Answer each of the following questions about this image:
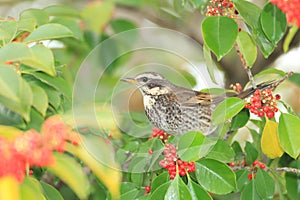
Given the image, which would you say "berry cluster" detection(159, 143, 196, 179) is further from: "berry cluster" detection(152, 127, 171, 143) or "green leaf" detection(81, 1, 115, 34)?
"green leaf" detection(81, 1, 115, 34)

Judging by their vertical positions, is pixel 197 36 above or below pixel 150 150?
above

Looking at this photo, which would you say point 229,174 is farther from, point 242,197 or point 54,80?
point 54,80

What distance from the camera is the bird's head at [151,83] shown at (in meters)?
1.23

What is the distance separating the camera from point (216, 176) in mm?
1168

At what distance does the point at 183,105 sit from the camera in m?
1.27

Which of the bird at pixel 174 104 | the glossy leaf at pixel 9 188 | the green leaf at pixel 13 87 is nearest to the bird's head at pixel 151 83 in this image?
the bird at pixel 174 104

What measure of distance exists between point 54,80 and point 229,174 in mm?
392

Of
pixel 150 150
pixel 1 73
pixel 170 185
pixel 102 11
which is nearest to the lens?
pixel 1 73

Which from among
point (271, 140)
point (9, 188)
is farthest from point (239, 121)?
point (9, 188)

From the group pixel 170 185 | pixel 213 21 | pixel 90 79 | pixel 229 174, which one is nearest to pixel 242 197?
pixel 229 174

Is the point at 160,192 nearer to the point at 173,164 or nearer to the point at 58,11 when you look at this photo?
the point at 173,164

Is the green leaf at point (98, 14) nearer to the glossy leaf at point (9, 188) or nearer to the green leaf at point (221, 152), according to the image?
the green leaf at point (221, 152)

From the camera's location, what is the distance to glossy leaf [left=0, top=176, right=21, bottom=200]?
30.0 inches

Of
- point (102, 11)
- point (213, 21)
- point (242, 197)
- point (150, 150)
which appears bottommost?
point (242, 197)
